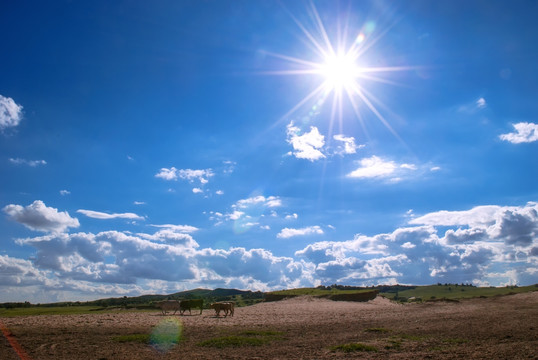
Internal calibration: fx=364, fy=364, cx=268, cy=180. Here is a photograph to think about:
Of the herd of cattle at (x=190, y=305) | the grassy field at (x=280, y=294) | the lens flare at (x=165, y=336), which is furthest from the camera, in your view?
the herd of cattle at (x=190, y=305)

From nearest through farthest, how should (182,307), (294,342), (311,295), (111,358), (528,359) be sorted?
(528,359) < (111,358) < (294,342) < (182,307) < (311,295)

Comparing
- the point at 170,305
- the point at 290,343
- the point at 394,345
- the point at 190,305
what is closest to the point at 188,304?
the point at 190,305

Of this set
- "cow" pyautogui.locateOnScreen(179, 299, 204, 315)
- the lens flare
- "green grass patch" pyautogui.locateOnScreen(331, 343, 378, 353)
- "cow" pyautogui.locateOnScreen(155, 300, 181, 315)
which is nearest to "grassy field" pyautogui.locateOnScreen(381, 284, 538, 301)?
"cow" pyautogui.locateOnScreen(179, 299, 204, 315)

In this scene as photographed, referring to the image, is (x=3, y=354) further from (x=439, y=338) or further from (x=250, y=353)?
(x=439, y=338)

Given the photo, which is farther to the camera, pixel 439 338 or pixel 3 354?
pixel 439 338

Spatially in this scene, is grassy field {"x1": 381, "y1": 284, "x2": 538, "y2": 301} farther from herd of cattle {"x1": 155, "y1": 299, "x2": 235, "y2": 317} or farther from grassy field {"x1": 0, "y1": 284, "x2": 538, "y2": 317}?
herd of cattle {"x1": 155, "y1": 299, "x2": 235, "y2": 317}

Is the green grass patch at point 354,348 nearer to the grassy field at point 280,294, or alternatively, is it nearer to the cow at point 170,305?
the cow at point 170,305

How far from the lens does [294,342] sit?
50.6ft

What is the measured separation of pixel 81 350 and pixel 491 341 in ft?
51.4

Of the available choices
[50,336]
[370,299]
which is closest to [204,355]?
[50,336]

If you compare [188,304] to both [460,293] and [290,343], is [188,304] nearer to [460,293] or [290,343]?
[290,343]

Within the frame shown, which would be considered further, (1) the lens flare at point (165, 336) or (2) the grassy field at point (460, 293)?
(2) the grassy field at point (460, 293)

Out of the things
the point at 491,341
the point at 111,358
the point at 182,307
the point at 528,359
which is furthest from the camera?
the point at 182,307

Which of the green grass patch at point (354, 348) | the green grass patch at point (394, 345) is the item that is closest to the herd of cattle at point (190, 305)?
the green grass patch at point (394, 345)
